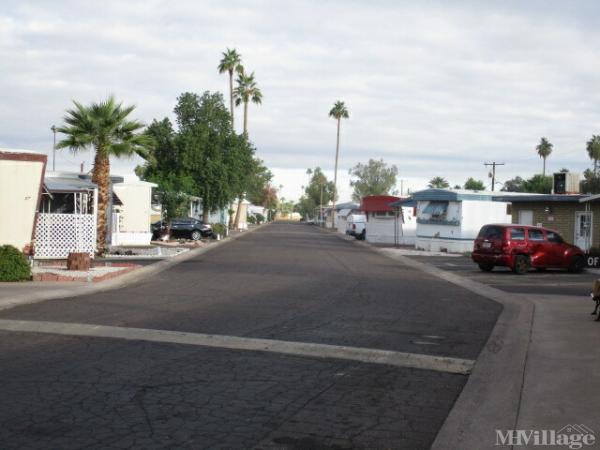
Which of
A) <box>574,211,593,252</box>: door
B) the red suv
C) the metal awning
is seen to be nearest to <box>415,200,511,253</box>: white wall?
<box>574,211,593,252</box>: door

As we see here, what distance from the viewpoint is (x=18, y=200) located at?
68.7ft

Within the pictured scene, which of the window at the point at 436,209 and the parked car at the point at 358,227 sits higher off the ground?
the window at the point at 436,209

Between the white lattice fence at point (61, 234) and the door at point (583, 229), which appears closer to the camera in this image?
the white lattice fence at point (61, 234)

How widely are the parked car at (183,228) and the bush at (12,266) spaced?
26.7 meters

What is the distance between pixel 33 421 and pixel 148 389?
4.49 feet

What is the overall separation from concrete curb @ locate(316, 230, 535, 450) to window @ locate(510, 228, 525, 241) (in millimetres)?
12185

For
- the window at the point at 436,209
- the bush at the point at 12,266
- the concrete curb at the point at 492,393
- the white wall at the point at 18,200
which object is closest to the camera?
the concrete curb at the point at 492,393

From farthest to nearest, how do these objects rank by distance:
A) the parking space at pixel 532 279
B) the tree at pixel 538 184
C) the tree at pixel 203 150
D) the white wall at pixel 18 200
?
the tree at pixel 538 184 → the tree at pixel 203 150 → the white wall at pixel 18 200 → the parking space at pixel 532 279

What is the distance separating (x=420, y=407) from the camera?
23.0 feet

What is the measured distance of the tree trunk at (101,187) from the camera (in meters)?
27.1

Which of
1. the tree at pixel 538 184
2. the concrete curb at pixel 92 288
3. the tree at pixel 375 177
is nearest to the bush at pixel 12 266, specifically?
the concrete curb at pixel 92 288

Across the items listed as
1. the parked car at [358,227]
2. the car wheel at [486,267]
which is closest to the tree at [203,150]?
the parked car at [358,227]

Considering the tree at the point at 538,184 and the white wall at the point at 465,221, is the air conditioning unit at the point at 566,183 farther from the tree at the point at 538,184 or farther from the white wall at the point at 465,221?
the tree at the point at 538,184

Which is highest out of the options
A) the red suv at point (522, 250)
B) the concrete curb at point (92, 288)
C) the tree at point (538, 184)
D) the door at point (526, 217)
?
the tree at point (538, 184)
